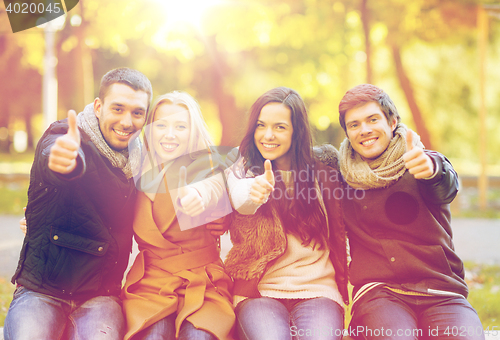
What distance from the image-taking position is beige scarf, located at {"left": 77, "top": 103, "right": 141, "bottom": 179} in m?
2.74

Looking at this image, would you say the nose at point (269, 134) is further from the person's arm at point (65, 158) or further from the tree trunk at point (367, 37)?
the tree trunk at point (367, 37)

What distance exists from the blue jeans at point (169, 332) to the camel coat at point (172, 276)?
0.03 m

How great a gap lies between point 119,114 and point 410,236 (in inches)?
76.4

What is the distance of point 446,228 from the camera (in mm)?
2715

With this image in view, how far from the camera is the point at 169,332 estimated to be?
2537 mm

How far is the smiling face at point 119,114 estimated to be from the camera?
2818mm

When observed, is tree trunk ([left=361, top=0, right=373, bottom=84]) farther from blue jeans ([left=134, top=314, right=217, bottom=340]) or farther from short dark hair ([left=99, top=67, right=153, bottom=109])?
blue jeans ([left=134, top=314, right=217, bottom=340])

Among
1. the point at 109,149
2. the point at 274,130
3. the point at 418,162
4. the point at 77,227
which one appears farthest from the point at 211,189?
the point at 418,162

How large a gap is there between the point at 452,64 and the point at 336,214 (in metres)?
16.2

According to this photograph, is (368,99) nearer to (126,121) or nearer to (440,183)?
(440,183)

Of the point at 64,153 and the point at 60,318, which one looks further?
the point at 60,318

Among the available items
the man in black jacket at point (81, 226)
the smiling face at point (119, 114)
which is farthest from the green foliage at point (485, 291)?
the smiling face at point (119, 114)

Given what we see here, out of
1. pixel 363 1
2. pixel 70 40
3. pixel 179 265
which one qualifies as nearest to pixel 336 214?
pixel 179 265

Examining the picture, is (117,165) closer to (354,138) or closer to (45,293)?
(45,293)
